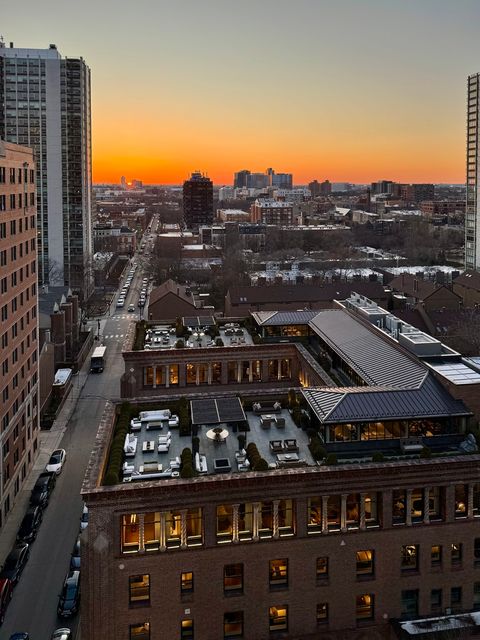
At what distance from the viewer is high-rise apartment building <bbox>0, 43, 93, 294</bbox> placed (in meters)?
108

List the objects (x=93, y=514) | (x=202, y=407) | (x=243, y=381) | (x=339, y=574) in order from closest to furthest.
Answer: (x=93, y=514)
(x=339, y=574)
(x=202, y=407)
(x=243, y=381)

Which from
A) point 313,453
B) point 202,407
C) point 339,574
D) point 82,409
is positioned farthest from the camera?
point 82,409

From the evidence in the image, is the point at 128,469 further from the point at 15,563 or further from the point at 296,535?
the point at 15,563

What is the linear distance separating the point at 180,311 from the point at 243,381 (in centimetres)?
2746

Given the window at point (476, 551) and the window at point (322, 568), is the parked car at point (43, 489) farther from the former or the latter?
the window at point (476, 551)

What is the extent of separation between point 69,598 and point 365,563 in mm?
15048

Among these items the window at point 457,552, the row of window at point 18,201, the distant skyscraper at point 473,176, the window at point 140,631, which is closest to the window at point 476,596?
the window at point 457,552

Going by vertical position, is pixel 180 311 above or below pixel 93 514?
above

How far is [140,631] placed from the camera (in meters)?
25.3

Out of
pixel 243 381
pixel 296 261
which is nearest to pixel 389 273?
pixel 296 261

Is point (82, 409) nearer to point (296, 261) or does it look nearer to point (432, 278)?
point (432, 278)

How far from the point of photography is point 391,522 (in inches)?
1054

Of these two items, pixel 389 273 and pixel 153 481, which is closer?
pixel 153 481

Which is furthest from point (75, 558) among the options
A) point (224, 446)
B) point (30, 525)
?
point (224, 446)
